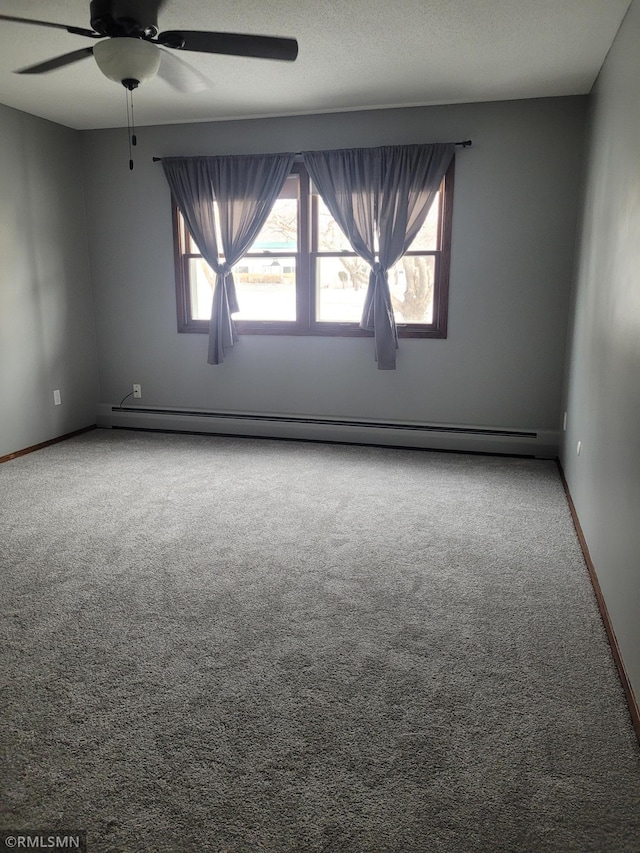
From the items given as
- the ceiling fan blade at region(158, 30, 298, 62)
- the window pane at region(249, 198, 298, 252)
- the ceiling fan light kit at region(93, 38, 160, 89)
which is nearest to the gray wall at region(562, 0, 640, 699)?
the ceiling fan blade at region(158, 30, 298, 62)

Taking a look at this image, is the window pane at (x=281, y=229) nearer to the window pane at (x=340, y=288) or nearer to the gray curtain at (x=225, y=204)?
the gray curtain at (x=225, y=204)

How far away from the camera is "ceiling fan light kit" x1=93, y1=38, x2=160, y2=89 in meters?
2.57

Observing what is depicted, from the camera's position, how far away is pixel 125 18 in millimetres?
2594

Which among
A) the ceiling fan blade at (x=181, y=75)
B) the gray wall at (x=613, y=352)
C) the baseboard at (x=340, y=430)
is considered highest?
the ceiling fan blade at (x=181, y=75)

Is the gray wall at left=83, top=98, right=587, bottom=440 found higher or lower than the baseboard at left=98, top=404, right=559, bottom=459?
higher

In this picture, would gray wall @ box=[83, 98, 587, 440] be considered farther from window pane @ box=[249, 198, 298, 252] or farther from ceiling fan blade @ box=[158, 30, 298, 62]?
ceiling fan blade @ box=[158, 30, 298, 62]

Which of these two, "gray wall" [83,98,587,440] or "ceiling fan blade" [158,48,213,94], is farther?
"gray wall" [83,98,587,440]

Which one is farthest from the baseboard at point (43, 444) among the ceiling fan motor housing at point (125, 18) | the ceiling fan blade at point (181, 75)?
the ceiling fan motor housing at point (125, 18)

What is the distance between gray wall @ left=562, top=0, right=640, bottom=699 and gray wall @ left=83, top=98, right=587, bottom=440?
583mm

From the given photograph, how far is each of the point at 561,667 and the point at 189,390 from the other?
4075mm

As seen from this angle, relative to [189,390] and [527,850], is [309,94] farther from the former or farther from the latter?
[527,850]

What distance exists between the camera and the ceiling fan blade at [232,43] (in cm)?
257

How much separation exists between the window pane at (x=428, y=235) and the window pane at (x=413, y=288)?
67 millimetres

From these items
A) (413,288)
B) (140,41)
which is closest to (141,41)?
(140,41)
